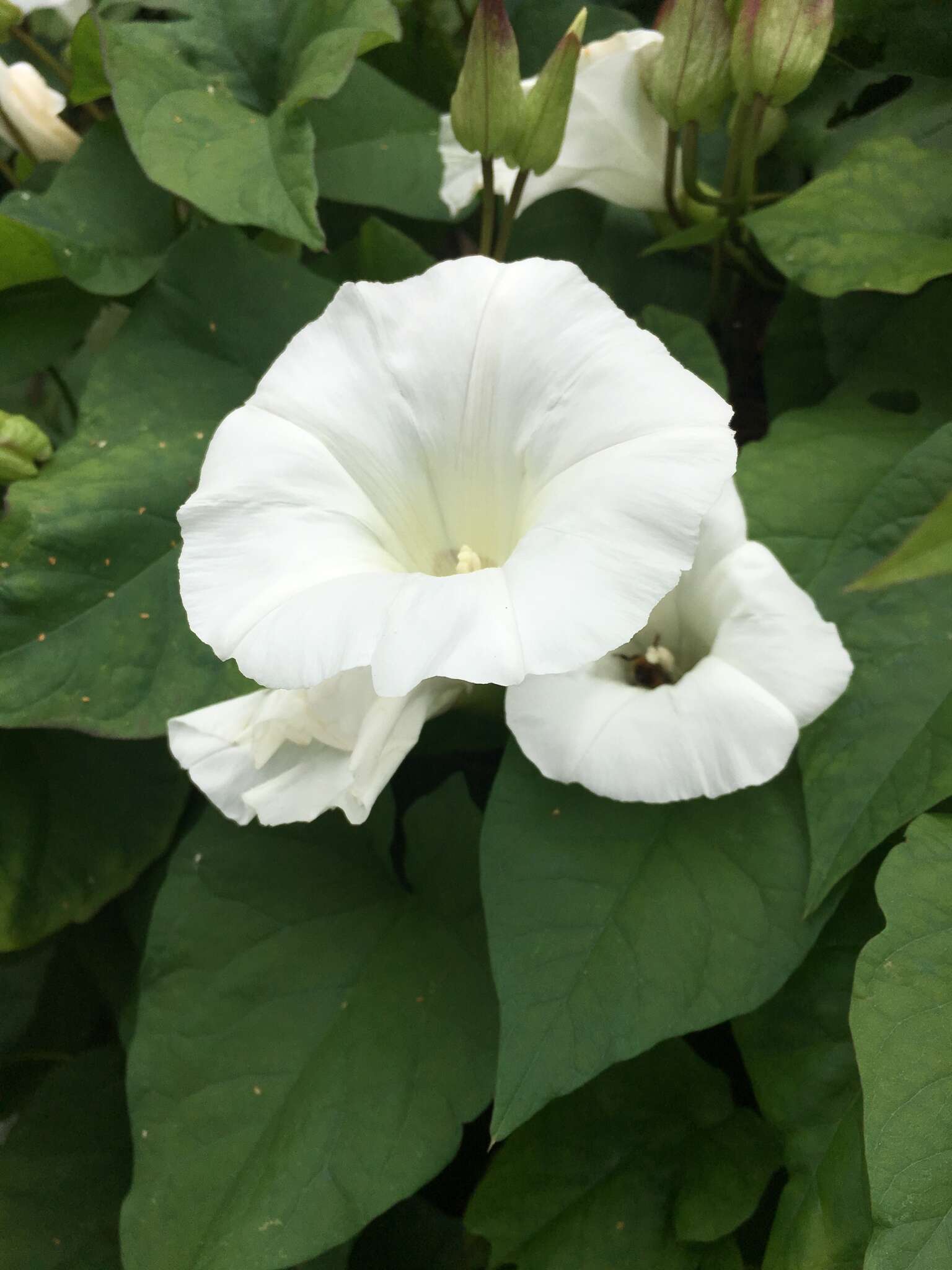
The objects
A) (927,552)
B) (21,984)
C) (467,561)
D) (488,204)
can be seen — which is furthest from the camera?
(21,984)

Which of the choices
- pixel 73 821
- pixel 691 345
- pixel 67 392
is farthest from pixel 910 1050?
pixel 67 392

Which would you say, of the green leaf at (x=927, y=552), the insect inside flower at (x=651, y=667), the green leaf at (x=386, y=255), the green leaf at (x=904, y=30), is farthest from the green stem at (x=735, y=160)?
the green leaf at (x=927, y=552)

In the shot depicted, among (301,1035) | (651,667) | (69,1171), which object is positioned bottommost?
(69,1171)

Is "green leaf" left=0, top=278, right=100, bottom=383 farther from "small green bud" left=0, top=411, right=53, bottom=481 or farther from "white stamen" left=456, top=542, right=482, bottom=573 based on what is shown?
"white stamen" left=456, top=542, right=482, bottom=573

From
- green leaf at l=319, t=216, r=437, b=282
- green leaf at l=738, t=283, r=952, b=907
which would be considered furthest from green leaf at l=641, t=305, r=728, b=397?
green leaf at l=319, t=216, r=437, b=282

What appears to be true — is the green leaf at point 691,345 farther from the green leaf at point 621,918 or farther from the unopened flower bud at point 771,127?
the green leaf at point 621,918

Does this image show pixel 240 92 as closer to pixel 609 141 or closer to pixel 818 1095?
pixel 609 141

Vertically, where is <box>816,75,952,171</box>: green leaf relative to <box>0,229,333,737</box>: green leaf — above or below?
above
